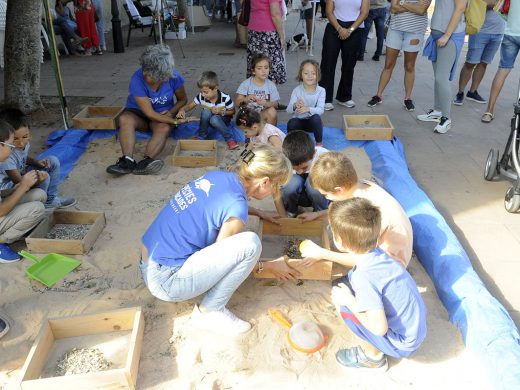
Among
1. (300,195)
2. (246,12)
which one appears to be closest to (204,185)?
(300,195)

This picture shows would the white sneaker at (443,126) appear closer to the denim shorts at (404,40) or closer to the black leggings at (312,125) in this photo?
the denim shorts at (404,40)

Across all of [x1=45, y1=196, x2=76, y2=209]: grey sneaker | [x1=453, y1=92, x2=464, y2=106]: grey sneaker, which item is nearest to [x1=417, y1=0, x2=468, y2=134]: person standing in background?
[x1=453, y1=92, x2=464, y2=106]: grey sneaker

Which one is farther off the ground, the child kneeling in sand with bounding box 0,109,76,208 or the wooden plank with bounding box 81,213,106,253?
the child kneeling in sand with bounding box 0,109,76,208

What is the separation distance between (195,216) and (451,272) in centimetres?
162

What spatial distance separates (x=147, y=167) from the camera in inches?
167

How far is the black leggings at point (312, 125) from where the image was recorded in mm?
4551

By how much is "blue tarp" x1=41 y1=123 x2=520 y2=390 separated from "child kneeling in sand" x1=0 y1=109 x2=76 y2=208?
0.75 metres

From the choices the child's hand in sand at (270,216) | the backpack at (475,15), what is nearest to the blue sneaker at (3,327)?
the child's hand in sand at (270,216)

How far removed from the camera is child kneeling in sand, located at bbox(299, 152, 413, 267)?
2422 millimetres

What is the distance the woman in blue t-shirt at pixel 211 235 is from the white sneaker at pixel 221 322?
0.31ft

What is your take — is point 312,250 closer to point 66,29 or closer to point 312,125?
point 312,125

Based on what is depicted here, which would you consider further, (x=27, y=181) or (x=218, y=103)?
(x=218, y=103)

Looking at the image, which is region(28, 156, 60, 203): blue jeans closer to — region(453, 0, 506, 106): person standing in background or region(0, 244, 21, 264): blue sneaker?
region(0, 244, 21, 264): blue sneaker

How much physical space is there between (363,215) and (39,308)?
1.98 meters
